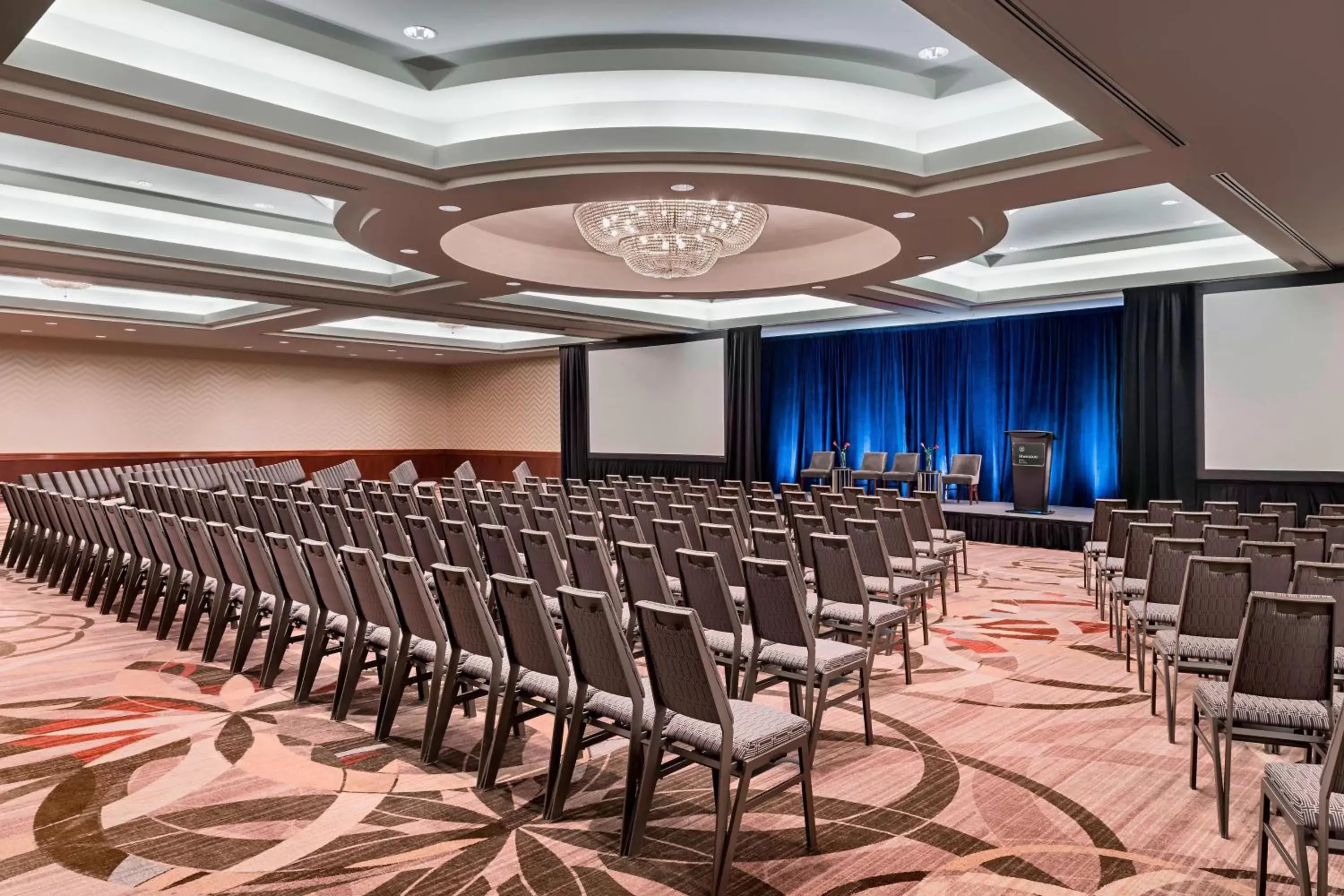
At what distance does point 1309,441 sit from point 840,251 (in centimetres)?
568

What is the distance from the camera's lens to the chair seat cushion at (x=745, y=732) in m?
3.01

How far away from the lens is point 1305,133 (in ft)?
17.8

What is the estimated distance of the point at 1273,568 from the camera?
4.68 m

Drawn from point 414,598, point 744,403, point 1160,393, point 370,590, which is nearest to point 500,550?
point 370,590

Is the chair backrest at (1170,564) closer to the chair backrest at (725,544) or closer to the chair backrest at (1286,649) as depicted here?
the chair backrest at (1286,649)

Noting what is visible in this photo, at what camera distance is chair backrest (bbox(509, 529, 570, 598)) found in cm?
509

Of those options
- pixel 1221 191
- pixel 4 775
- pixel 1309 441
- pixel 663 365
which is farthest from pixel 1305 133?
pixel 663 365

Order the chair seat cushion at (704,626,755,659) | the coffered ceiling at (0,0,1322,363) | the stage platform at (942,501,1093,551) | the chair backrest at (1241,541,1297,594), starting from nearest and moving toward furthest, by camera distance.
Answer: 1. the chair seat cushion at (704,626,755,659)
2. the coffered ceiling at (0,0,1322,363)
3. the chair backrest at (1241,541,1297,594)
4. the stage platform at (942,501,1093,551)

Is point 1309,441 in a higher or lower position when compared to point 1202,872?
higher

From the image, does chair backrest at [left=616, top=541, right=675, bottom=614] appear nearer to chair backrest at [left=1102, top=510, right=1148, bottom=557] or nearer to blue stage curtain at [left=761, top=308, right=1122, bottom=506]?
chair backrest at [left=1102, top=510, right=1148, bottom=557]

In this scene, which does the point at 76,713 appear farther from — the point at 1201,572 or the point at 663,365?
the point at 663,365

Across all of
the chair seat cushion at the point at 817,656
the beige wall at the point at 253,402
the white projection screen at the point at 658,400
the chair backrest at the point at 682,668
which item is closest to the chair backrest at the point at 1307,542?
the chair seat cushion at the point at 817,656

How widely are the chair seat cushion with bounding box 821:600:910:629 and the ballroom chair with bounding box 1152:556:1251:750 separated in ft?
4.39

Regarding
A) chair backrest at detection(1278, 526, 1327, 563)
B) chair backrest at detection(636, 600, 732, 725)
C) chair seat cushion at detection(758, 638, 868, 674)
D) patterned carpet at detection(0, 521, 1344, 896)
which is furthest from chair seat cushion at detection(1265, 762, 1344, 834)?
chair backrest at detection(1278, 526, 1327, 563)
